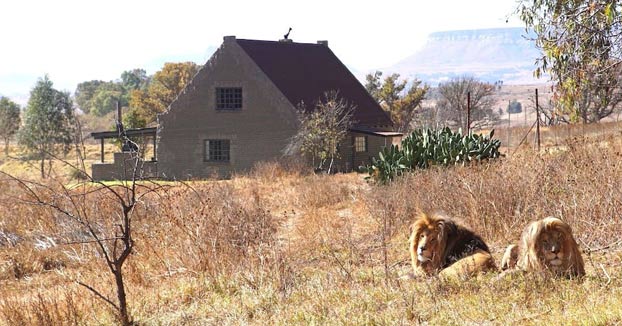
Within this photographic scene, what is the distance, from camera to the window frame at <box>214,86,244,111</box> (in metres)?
40.7

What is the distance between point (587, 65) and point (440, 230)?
894 cm

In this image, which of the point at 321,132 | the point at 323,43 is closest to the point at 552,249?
the point at 321,132

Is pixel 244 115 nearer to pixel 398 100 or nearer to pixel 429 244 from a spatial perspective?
pixel 429 244

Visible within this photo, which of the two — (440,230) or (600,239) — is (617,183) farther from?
(440,230)

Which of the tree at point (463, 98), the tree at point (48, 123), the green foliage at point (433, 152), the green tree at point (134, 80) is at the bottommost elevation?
the green foliage at point (433, 152)

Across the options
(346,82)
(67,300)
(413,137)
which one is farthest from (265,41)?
(67,300)

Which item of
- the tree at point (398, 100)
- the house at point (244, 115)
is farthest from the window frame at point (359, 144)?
the tree at point (398, 100)

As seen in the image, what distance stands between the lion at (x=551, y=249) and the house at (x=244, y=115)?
29.5m

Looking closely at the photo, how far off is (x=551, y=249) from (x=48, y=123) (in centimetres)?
5932

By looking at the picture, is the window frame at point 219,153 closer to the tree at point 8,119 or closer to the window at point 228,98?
the window at point 228,98

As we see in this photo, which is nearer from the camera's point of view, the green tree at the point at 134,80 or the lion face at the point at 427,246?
the lion face at the point at 427,246

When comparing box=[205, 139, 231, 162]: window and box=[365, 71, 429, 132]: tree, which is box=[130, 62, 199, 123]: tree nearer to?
box=[365, 71, 429, 132]: tree

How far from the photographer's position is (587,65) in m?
17.5

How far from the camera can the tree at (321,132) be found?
37.2 metres
